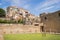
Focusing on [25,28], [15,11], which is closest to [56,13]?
[25,28]

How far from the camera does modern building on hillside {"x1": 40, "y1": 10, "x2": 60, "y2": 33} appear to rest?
1232 inches

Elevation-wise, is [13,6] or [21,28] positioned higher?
[13,6]

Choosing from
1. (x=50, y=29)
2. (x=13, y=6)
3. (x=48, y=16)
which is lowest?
(x=50, y=29)

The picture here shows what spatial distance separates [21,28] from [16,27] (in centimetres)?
109

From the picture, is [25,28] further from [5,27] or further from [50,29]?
[50,29]

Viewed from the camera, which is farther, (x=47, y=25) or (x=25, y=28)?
(x=47, y=25)

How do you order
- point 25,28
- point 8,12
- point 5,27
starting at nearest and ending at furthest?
point 5,27 → point 25,28 → point 8,12

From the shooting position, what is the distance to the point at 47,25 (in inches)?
1323

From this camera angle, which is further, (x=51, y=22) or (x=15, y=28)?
(x=51, y=22)

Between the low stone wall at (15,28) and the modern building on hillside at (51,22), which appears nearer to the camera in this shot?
the low stone wall at (15,28)

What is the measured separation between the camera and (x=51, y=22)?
3278cm

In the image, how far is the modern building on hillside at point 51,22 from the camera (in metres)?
31.3

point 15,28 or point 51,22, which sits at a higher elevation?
point 51,22

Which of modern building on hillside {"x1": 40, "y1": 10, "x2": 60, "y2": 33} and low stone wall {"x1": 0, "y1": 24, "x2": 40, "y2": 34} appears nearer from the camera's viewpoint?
low stone wall {"x1": 0, "y1": 24, "x2": 40, "y2": 34}
